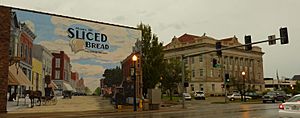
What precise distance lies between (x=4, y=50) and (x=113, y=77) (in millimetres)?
11204

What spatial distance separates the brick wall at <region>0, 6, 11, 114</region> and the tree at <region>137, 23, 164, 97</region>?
685 inches

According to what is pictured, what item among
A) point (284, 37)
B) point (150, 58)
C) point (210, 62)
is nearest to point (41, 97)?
point (150, 58)

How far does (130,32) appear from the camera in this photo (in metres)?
37.7

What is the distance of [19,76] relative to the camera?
28.8m

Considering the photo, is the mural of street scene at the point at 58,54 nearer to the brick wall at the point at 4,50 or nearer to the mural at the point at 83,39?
the mural at the point at 83,39

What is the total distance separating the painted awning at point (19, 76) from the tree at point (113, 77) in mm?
7989

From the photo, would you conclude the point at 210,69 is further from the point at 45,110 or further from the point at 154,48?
the point at 45,110

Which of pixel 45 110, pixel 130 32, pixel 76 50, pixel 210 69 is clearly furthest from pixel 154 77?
pixel 210 69

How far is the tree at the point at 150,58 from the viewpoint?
42000 millimetres

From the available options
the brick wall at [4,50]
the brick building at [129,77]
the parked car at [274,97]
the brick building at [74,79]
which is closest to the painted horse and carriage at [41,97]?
the brick wall at [4,50]

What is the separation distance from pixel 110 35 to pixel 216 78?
62.4m

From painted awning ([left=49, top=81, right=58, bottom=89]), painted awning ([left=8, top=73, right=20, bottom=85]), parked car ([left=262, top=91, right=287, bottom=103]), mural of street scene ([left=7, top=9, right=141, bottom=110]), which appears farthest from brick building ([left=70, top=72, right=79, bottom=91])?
parked car ([left=262, top=91, right=287, bottom=103])

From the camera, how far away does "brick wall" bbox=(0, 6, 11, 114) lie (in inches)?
1080

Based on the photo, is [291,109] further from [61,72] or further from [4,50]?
[4,50]
